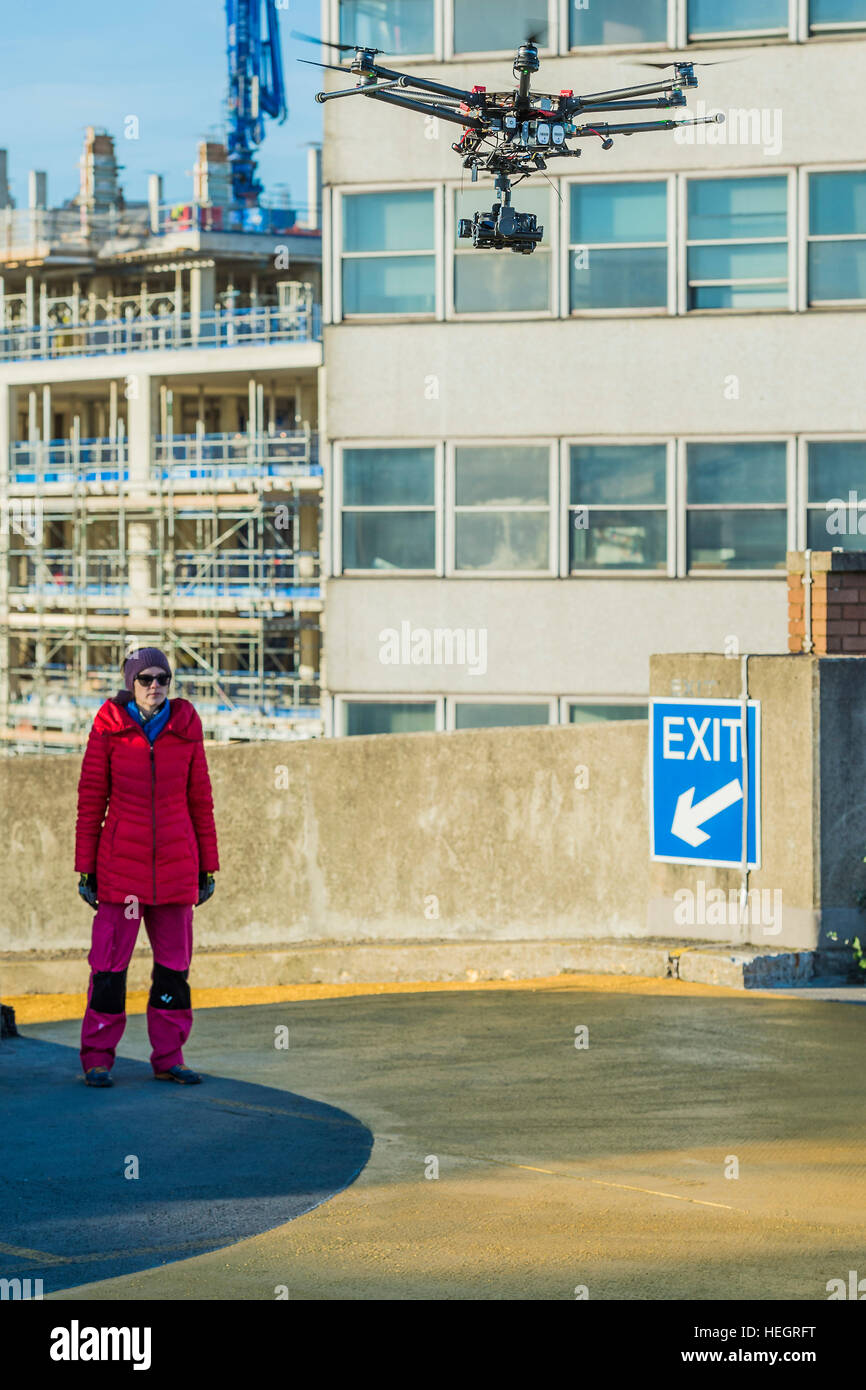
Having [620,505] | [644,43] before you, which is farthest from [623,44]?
[620,505]

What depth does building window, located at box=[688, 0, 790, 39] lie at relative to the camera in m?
20.5

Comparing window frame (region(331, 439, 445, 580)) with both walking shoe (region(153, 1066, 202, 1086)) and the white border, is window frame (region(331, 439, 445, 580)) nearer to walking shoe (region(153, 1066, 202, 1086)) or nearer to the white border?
the white border

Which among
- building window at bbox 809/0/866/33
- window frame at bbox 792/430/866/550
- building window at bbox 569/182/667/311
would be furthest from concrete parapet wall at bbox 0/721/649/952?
building window at bbox 809/0/866/33

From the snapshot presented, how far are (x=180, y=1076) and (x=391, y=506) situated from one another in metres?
14.2

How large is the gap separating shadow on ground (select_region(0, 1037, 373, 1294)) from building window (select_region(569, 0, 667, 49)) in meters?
15.5

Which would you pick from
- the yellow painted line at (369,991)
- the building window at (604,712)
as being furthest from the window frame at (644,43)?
the yellow painted line at (369,991)

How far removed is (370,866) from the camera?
526 inches

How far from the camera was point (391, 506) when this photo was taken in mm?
21906

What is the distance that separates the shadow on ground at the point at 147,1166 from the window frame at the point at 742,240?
14225 mm

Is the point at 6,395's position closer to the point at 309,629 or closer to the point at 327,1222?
the point at 309,629

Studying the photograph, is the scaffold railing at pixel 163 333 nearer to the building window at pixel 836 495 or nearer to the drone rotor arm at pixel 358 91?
the building window at pixel 836 495

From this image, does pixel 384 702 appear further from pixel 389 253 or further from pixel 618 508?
pixel 389 253

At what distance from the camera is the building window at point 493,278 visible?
2128 cm

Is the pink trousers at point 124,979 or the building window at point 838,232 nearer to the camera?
the pink trousers at point 124,979
